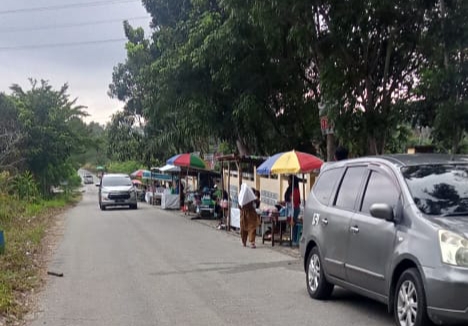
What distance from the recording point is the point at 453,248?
6.25 metres

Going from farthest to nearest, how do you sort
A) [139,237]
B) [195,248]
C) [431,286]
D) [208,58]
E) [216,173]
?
1. [216,173]
2. [208,58]
3. [139,237]
4. [195,248]
5. [431,286]

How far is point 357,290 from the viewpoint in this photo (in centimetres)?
800

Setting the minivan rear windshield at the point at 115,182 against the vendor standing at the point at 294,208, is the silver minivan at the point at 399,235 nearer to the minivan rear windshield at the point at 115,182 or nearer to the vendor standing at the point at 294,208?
the vendor standing at the point at 294,208

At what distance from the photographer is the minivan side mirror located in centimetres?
706

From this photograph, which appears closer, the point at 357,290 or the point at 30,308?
the point at 357,290

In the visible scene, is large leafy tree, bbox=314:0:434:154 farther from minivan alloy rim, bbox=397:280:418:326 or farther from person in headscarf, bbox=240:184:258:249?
minivan alloy rim, bbox=397:280:418:326

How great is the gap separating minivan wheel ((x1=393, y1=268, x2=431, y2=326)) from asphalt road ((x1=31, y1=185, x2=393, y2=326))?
2.86 feet

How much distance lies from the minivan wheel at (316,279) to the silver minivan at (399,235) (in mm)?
14

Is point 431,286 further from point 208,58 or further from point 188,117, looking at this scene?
point 188,117

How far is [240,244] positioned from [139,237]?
347 centimetres

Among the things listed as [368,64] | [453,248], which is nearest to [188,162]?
[368,64]

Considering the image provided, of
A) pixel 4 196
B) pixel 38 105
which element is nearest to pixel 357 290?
pixel 4 196

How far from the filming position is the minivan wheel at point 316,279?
9047 mm

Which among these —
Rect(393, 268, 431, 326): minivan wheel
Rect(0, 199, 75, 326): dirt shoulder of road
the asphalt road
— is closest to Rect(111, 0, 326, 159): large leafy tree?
the asphalt road
